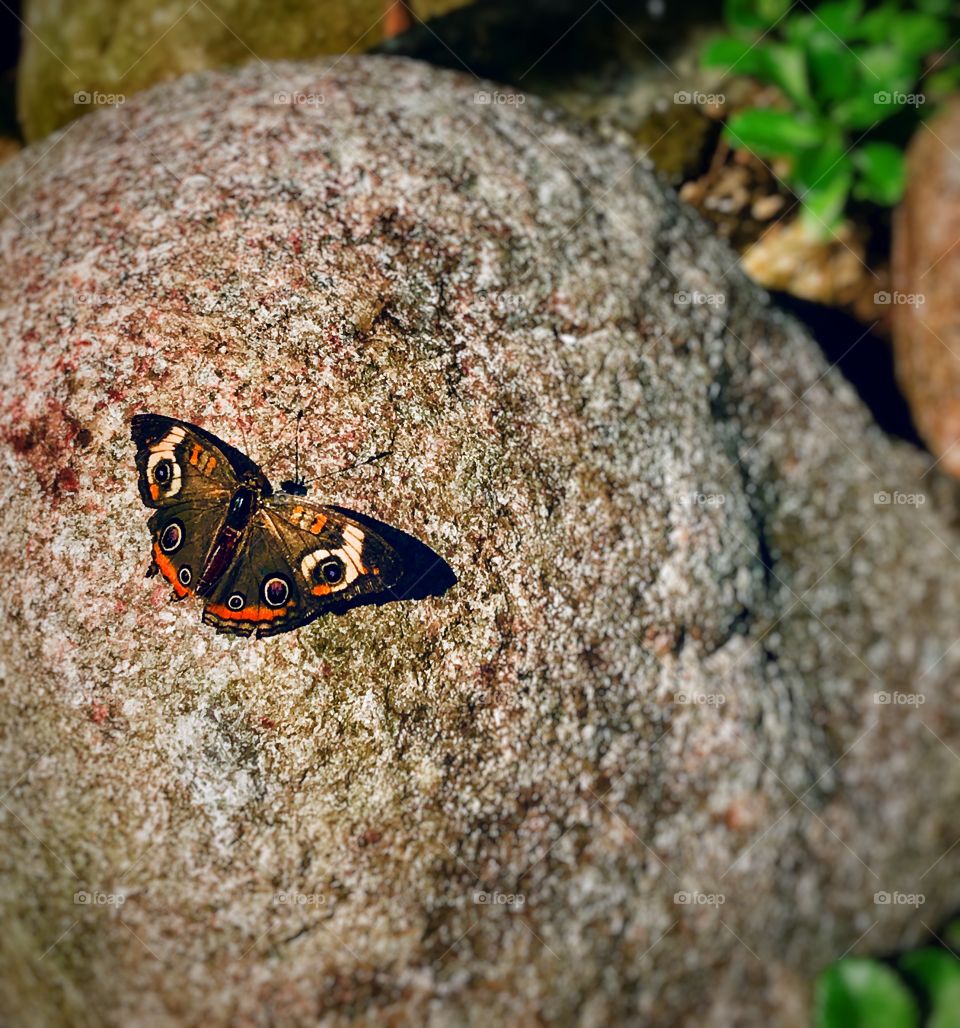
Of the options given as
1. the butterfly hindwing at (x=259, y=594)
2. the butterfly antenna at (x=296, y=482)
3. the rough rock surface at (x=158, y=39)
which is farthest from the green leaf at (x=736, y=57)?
the butterfly hindwing at (x=259, y=594)

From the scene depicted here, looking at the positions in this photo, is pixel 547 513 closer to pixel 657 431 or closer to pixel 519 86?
pixel 657 431

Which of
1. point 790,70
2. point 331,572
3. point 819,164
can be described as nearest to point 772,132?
point 819,164

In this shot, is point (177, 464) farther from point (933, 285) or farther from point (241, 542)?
point (933, 285)

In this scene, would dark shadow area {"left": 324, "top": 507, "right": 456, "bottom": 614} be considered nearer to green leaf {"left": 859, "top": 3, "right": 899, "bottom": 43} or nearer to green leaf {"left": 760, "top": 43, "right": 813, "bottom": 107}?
green leaf {"left": 760, "top": 43, "right": 813, "bottom": 107}

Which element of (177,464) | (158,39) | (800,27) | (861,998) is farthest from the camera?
(800,27)

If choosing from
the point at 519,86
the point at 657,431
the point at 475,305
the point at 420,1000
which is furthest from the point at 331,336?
the point at 420,1000

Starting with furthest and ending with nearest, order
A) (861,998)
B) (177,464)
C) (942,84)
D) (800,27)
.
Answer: (942,84) < (800,27) < (861,998) < (177,464)

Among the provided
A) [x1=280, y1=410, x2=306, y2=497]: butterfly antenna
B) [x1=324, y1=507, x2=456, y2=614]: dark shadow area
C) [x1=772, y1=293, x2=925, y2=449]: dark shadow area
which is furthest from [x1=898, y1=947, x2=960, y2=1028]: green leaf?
[x1=280, y1=410, x2=306, y2=497]: butterfly antenna
